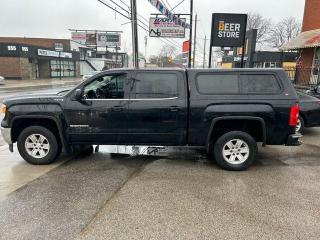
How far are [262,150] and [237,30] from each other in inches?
266

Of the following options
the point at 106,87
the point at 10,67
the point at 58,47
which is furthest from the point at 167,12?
the point at 58,47

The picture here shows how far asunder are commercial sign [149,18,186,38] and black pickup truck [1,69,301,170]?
12271mm

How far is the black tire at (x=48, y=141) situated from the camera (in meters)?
5.85

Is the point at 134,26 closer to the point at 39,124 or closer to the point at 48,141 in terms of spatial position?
the point at 39,124

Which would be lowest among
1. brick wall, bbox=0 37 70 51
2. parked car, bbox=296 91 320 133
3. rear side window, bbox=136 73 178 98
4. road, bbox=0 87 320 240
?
road, bbox=0 87 320 240

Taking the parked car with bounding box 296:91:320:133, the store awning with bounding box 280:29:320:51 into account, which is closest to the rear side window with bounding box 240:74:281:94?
the parked car with bounding box 296:91:320:133

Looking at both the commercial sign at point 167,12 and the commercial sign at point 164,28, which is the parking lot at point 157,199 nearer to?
the commercial sign at point 167,12

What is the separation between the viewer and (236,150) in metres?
5.75

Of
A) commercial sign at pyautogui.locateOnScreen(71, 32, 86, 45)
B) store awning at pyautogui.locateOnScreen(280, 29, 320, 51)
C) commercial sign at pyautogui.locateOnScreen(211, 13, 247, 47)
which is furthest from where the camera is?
commercial sign at pyautogui.locateOnScreen(71, 32, 86, 45)

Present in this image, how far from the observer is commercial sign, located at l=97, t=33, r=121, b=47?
222ft

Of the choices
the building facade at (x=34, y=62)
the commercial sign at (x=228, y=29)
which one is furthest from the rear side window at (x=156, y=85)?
the building facade at (x=34, y=62)

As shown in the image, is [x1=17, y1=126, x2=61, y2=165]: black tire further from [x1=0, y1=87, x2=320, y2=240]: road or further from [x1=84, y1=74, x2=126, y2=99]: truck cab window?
[x1=84, y1=74, x2=126, y2=99]: truck cab window

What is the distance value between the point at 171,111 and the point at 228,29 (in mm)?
8097

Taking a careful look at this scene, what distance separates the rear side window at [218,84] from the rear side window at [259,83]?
0.15 meters
